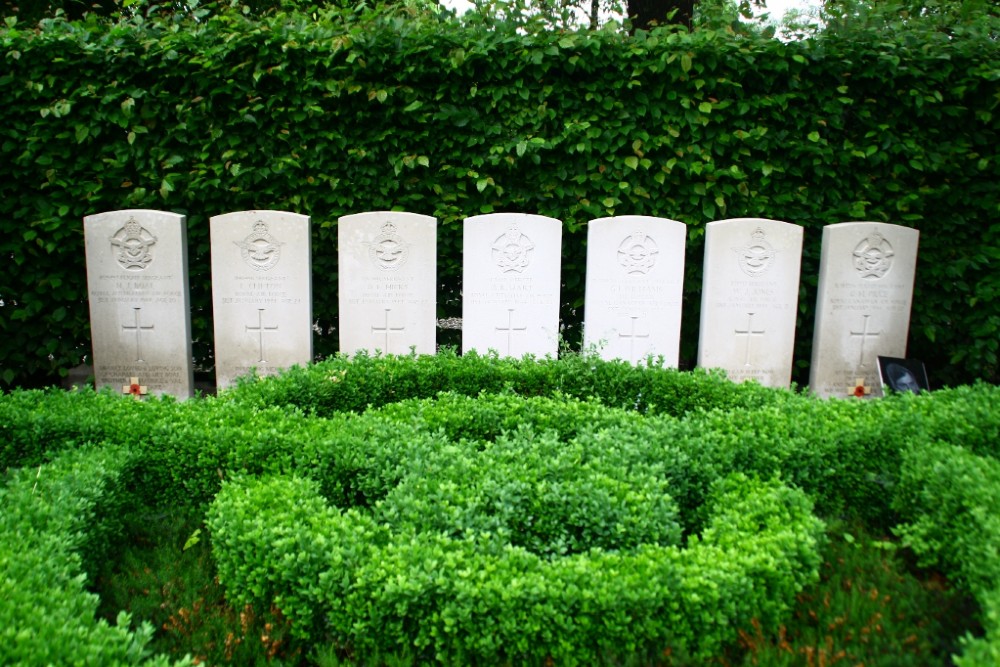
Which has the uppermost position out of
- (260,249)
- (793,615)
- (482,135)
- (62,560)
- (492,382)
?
(482,135)

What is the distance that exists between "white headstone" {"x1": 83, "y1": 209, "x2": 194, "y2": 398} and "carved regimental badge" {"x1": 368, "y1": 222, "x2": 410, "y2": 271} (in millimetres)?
1578

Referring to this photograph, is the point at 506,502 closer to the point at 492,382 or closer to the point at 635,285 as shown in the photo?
the point at 492,382

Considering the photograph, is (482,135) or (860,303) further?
(482,135)

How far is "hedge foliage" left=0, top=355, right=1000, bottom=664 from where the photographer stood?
228 cm

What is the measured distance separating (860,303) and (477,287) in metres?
3.24

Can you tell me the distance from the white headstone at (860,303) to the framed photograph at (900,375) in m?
0.16

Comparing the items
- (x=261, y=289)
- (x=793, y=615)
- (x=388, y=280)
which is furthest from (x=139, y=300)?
(x=793, y=615)

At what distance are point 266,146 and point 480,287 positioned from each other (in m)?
2.36

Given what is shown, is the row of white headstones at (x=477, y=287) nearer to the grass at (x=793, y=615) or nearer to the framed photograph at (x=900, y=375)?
the framed photograph at (x=900, y=375)

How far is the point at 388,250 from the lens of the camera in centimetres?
600

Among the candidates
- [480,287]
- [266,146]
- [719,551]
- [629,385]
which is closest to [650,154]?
[480,287]

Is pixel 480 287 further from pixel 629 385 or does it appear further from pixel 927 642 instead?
pixel 927 642

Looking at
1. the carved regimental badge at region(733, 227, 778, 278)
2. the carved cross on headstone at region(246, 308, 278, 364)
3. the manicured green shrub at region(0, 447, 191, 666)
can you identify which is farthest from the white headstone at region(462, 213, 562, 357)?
the manicured green shrub at region(0, 447, 191, 666)

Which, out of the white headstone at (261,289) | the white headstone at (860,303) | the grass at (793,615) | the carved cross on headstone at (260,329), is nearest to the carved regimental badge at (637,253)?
the white headstone at (860,303)
